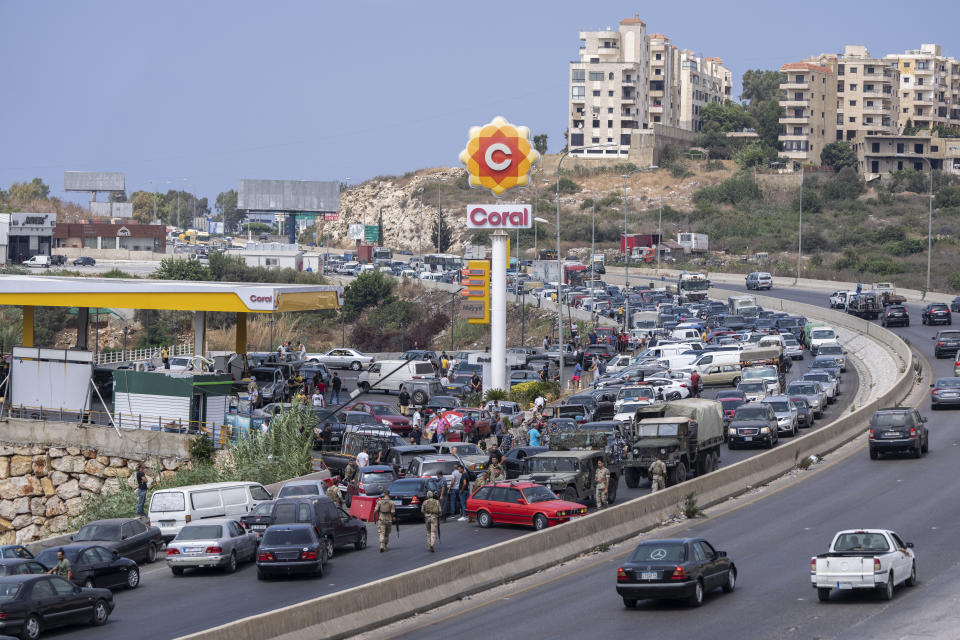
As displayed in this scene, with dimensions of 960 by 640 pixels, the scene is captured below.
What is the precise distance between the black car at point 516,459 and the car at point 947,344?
33027mm

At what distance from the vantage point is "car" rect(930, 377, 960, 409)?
46.3 meters

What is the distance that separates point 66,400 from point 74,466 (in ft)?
9.52

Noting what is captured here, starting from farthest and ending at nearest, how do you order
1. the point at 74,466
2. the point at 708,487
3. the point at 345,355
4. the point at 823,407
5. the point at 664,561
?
the point at 345,355
the point at 823,407
the point at 74,466
the point at 708,487
the point at 664,561

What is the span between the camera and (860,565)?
816 inches

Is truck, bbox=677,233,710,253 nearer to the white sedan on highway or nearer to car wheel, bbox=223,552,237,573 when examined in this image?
the white sedan on highway

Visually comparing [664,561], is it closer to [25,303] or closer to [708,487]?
[708,487]

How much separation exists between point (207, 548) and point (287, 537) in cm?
212

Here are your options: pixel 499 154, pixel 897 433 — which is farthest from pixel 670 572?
pixel 499 154

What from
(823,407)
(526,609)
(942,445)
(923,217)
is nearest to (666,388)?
(823,407)

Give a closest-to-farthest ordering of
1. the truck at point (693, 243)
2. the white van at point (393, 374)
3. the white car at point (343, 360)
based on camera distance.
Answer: the white van at point (393, 374), the white car at point (343, 360), the truck at point (693, 243)

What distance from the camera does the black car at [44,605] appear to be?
64.8 feet

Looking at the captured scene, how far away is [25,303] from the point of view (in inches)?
1906

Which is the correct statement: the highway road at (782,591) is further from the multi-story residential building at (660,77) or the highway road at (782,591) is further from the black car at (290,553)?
the multi-story residential building at (660,77)

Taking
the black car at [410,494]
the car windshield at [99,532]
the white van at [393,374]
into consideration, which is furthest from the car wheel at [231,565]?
the white van at [393,374]
